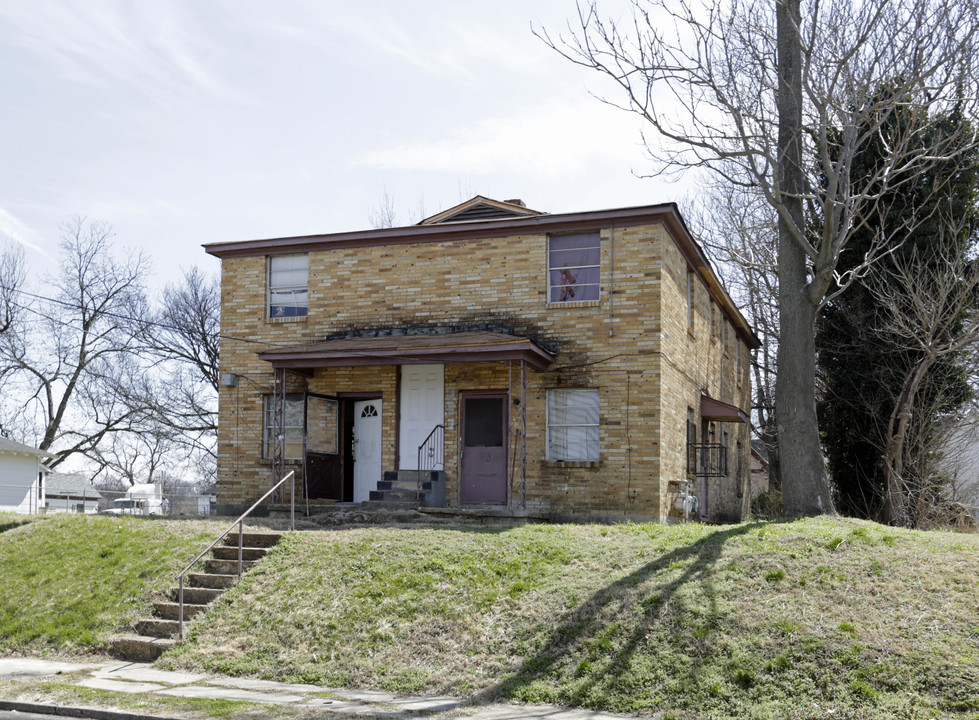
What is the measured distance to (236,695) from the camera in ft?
31.7

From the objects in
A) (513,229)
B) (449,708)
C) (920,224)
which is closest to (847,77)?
(513,229)

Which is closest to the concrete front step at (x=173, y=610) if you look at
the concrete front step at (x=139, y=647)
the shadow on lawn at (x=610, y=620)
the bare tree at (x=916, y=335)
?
the concrete front step at (x=139, y=647)

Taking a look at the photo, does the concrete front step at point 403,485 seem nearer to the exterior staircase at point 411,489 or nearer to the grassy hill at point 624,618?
the exterior staircase at point 411,489

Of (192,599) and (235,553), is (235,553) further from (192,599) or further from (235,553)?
(192,599)

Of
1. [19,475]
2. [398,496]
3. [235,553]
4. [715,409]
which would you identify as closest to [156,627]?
[235,553]

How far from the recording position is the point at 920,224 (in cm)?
2162

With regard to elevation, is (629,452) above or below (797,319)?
below

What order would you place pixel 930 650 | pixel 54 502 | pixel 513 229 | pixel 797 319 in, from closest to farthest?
1. pixel 930 650
2. pixel 797 319
3. pixel 513 229
4. pixel 54 502

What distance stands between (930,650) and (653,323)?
1021 centimetres

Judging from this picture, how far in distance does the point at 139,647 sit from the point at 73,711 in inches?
106

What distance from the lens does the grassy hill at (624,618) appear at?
873 cm

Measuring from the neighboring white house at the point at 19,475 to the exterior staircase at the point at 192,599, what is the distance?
899 inches

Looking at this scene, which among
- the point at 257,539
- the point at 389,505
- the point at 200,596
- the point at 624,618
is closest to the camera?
the point at 624,618

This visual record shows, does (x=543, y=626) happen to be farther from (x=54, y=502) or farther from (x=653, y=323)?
(x=54, y=502)
